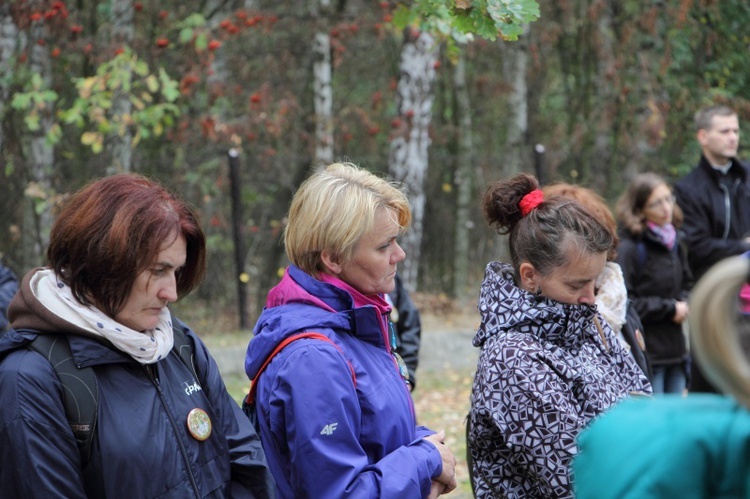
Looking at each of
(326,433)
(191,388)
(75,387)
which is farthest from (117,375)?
(326,433)

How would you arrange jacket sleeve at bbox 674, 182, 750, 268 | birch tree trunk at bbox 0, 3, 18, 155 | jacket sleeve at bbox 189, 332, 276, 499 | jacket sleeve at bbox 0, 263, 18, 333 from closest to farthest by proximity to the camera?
jacket sleeve at bbox 189, 332, 276, 499 < jacket sleeve at bbox 0, 263, 18, 333 < jacket sleeve at bbox 674, 182, 750, 268 < birch tree trunk at bbox 0, 3, 18, 155

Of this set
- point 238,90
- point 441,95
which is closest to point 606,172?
point 441,95

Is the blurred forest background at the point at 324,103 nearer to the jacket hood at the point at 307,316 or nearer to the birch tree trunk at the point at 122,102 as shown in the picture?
the birch tree trunk at the point at 122,102

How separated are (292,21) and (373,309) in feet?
30.2

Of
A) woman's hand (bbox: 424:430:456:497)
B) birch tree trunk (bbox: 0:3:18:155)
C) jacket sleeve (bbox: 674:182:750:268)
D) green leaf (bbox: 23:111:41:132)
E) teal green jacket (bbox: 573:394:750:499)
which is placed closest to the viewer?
teal green jacket (bbox: 573:394:750:499)

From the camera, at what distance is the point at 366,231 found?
116 inches

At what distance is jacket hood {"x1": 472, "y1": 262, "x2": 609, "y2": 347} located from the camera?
2918 mm

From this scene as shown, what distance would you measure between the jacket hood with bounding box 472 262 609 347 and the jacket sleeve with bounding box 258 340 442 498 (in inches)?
20.4

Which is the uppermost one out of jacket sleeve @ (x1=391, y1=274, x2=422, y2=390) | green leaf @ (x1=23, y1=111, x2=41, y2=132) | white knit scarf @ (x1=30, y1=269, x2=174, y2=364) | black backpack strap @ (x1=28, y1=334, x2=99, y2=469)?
green leaf @ (x1=23, y1=111, x2=41, y2=132)

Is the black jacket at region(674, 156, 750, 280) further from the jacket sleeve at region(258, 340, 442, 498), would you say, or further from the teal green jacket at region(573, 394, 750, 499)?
the teal green jacket at region(573, 394, 750, 499)

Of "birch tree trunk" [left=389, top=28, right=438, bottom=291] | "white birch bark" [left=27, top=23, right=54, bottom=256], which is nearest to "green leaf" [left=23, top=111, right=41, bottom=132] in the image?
"white birch bark" [left=27, top=23, right=54, bottom=256]

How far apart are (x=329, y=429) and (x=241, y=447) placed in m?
0.30

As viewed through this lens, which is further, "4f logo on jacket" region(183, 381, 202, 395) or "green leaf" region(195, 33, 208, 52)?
"green leaf" region(195, 33, 208, 52)

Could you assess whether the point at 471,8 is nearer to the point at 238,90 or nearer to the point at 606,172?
the point at 238,90
